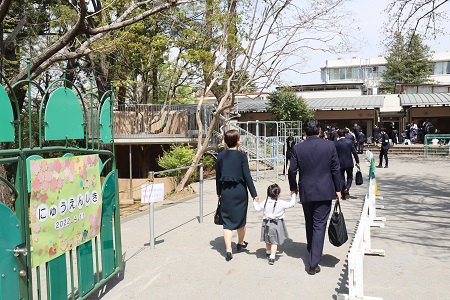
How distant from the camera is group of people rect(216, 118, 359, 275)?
519 centimetres

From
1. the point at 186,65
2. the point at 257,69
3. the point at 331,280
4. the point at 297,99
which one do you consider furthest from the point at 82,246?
the point at 297,99

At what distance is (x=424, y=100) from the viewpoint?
30.0 metres

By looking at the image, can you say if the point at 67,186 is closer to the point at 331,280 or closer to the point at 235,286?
the point at 235,286

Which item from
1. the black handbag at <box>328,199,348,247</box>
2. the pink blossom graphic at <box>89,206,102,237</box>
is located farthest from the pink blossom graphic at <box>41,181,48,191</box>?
the black handbag at <box>328,199,348,247</box>

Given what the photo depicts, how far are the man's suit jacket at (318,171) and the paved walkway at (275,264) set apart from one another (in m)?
1.00

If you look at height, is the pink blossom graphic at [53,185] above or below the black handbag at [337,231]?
Answer: above

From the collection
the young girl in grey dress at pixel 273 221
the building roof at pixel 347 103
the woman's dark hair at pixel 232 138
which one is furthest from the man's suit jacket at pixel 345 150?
the building roof at pixel 347 103

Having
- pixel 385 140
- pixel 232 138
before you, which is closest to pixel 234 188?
pixel 232 138

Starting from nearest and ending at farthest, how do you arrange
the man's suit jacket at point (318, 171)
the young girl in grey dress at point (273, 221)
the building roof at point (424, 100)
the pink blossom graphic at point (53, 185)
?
the pink blossom graphic at point (53, 185) → the man's suit jacket at point (318, 171) → the young girl in grey dress at point (273, 221) → the building roof at point (424, 100)

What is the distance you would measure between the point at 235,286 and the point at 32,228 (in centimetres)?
245

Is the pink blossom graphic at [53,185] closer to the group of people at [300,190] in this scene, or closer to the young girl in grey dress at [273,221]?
the group of people at [300,190]

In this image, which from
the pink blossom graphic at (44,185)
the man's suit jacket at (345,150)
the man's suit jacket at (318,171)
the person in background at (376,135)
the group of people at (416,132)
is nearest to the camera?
the pink blossom graphic at (44,185)

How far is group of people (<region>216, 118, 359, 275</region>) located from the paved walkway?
1.07 feet

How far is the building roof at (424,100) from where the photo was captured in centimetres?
2892
